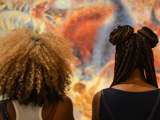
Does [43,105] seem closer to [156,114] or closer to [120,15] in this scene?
[156,114]

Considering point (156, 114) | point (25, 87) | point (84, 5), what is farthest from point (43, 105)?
point (84, 5)

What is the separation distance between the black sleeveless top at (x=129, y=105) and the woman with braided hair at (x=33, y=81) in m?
0.26

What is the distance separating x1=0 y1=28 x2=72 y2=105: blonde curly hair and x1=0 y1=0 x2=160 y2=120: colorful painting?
2.10 meters

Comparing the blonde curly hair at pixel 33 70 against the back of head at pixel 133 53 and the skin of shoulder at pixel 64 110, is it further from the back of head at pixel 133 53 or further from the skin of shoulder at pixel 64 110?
the back of head at pixel 133 53

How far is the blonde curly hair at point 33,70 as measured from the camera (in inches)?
61.1

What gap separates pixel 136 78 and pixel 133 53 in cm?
18

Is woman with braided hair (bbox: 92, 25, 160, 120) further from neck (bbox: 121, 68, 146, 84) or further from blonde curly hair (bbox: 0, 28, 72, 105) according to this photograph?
blonde curly hair (bbox: 0, 28, 72, 105)

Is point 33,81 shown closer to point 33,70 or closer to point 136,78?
point 33,70

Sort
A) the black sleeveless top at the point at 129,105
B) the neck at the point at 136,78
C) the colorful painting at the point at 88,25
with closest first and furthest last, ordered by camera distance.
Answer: the black sleeveless top at the point at 129,105
the neck at the point at 136,78
the colorful painting at the point at 88,25

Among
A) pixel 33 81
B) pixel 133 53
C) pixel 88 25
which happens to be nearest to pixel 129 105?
pixel 133 53

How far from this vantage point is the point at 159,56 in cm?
367

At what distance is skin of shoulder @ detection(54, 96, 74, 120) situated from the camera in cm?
159

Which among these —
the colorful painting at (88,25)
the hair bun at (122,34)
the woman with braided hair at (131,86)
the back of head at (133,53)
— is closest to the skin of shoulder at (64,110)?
the woman with braided hair at (131,86)

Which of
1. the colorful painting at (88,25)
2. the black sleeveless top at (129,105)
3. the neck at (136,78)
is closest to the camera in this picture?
the black sleeveless top at (129,105)
